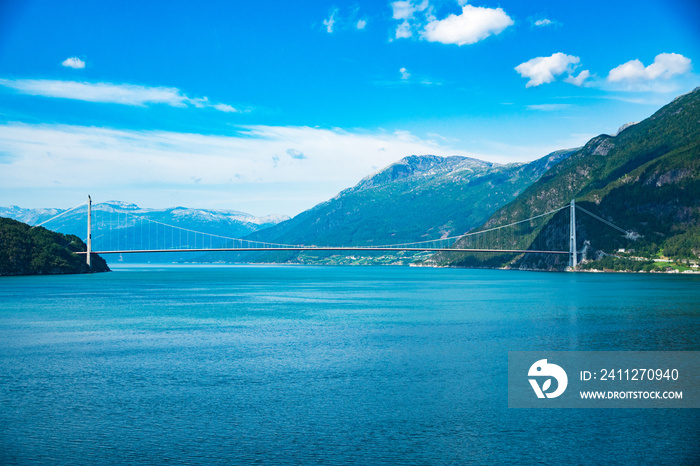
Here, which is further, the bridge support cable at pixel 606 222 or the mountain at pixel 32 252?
the bridge support cable at pixel 606 222

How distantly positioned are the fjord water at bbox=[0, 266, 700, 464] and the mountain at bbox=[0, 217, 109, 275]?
87945mm

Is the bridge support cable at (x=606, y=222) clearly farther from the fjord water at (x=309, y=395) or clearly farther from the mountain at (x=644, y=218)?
the fjord water at (x=309, y=395)

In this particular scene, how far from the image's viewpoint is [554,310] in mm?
53562

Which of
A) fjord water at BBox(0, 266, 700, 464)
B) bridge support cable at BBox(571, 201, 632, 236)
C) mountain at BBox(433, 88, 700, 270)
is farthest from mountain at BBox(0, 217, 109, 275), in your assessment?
bridge support cable at BBox(571, 201, 632, 236)

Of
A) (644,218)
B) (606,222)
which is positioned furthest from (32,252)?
(644,218)

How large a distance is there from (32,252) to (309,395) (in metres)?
124

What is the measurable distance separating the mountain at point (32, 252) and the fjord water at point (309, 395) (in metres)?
87.9

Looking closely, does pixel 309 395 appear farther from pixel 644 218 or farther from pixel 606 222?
pixel 606 222

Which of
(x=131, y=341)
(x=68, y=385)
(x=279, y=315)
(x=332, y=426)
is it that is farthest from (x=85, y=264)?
(x=332, y=426)

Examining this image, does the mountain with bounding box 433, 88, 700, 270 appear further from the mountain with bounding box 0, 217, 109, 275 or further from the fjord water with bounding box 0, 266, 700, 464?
the mountain with bounding box 0, 217, 109, 275

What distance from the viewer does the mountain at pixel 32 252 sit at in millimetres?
120938

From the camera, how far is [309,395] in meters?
21.3

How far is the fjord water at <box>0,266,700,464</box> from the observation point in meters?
15.6

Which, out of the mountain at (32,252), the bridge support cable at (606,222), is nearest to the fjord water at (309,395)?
the mountain at (32,252)
